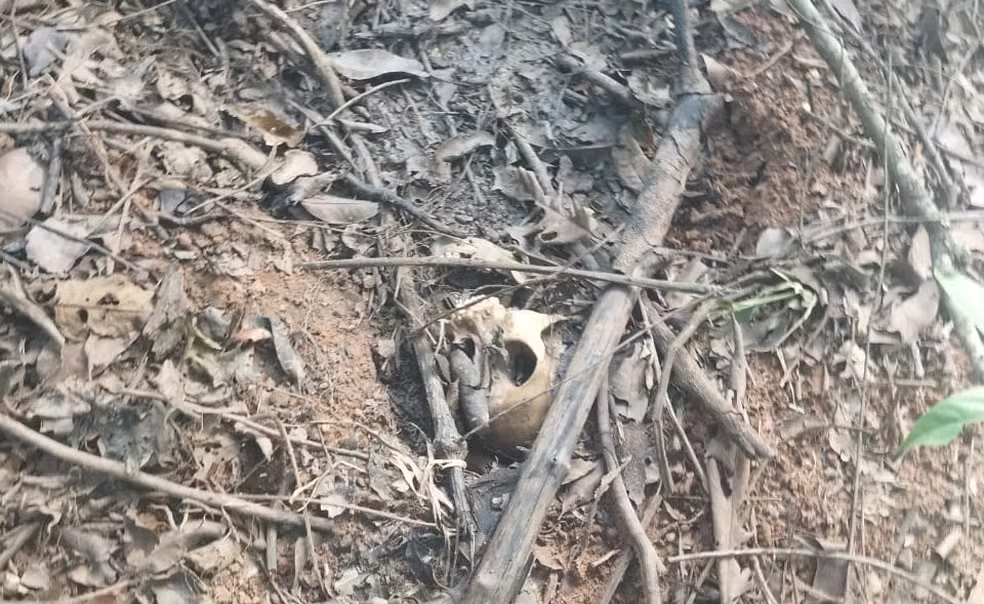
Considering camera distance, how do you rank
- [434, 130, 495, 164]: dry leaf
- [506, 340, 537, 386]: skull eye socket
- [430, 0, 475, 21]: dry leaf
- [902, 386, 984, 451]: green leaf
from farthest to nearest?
[430, 0, 475, 21]: dry leaf → [434, 130, 495, 164]: dry leaf → [506, 340, 537, 386]: skull eye socket → [902, 386, 984, 451]: green leaf

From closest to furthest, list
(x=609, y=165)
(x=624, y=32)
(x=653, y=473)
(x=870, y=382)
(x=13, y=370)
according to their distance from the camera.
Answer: (x=13, y=370)
(x=653, y=473)
(x=870, y=382)
(x=609, y=165)
(x=624, y=32)

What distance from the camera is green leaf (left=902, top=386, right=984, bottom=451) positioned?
1.38m

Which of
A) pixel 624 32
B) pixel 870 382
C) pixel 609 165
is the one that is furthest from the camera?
pixel 624 32

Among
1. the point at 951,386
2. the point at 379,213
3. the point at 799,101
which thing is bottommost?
the point at 951,386

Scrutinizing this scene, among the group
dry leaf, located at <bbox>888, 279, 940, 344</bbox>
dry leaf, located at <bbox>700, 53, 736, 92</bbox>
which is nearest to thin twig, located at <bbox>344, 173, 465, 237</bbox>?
dry leaf, located at <bbox>700, 53, 736, 92</bbox>

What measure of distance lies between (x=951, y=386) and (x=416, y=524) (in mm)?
1341

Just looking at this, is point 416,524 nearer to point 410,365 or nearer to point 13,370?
point 410,365

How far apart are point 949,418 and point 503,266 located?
97cm

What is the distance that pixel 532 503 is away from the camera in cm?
168

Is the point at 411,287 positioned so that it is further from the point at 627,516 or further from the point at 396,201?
the point at 627,516

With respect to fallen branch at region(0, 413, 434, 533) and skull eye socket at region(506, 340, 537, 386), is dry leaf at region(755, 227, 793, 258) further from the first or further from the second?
fallen branch at region(0, 413, 434, 533)

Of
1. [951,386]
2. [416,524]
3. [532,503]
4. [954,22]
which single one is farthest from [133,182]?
[954,22]

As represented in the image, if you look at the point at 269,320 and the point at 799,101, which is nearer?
the point at 269,320

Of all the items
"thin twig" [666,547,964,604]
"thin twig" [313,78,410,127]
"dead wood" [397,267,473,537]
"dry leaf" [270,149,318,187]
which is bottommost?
"thin twig" [666,547,964,604]
